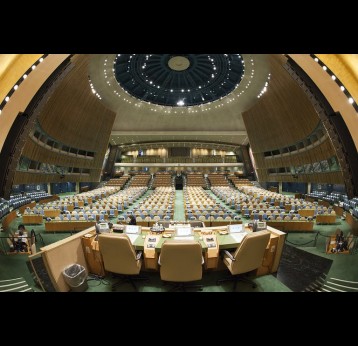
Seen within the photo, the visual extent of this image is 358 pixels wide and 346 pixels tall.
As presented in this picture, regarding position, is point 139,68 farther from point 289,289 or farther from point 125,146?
point 289,289

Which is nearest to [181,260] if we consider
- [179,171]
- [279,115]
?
[279,115]

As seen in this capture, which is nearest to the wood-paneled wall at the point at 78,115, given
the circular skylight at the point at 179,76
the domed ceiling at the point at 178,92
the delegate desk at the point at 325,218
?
the domed ceiling at the point at 178,92

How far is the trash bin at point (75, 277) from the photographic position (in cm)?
328

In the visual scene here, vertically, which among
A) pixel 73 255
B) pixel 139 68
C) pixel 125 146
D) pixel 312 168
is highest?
pixel 139 68

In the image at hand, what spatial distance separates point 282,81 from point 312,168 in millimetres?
8939

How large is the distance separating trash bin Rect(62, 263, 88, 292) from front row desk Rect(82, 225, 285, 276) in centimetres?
43

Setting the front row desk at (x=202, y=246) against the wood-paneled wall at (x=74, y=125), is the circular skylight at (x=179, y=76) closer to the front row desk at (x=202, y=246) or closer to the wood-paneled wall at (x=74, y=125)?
the wood-paneled wall at (x=74, y=125)

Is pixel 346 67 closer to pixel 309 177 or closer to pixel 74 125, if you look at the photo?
pixel 309 177

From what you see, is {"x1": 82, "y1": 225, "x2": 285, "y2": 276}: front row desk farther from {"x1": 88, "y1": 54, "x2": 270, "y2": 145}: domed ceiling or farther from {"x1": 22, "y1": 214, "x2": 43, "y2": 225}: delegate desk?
{"x1": 88, "y1": 54, "x2": 270, "y2": 145}: domed ceiling

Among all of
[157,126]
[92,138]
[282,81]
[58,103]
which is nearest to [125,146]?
[157,126]

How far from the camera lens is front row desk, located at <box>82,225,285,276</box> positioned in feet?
11.8

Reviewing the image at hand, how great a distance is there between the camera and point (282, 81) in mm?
18047

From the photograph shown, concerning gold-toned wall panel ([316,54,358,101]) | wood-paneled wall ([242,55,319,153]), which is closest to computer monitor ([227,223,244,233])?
gold-toned wall panel ([316,54,358,101])
